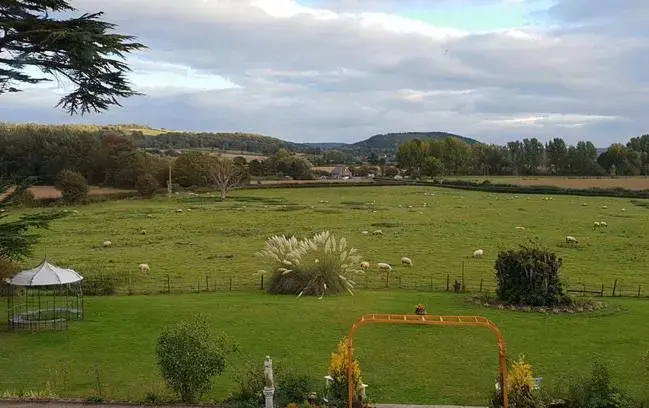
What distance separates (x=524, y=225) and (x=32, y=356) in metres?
39.8

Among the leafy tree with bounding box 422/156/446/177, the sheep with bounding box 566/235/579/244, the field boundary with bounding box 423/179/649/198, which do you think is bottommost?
the sheep with bounding box 566/235/579/244

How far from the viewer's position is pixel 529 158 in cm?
15388

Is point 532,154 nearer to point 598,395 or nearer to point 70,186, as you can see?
point 70,186

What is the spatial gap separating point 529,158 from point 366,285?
139m

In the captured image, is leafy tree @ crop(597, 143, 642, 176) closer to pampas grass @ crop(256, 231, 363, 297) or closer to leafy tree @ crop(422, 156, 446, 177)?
leafy tree @ crop(422, 156, 446, 177)

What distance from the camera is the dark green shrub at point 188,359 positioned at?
9961mm

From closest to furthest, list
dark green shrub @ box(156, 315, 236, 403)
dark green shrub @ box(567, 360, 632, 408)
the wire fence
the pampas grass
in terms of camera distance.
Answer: dark green shrub @ box(567, 360, 632, 408), dark green shrub @ box(156, 315, 236, 403), the pampas grass, the wire fence

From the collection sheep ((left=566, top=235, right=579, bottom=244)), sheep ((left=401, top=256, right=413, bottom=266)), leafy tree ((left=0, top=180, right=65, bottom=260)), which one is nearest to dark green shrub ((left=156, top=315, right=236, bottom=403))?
leafy tree ((left=0, top=180, right=65, bottom=260))

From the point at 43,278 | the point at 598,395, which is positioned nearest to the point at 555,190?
the point at 43,278

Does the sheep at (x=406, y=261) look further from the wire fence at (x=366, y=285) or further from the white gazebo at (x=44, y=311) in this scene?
the white gazebo at (x=44, y=311)

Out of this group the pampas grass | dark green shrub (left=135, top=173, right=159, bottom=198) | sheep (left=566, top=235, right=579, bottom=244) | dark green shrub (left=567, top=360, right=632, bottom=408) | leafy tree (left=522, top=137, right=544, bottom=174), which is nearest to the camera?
dark green shrub (left=567, top=360, right=632, bottom=408)

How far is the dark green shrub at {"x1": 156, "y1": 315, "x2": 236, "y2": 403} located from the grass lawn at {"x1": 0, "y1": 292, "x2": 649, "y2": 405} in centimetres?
136

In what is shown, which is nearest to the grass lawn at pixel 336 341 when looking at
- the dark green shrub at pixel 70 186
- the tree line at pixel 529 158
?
the dark green shrub at pixel 70 186

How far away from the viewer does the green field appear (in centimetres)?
2759
